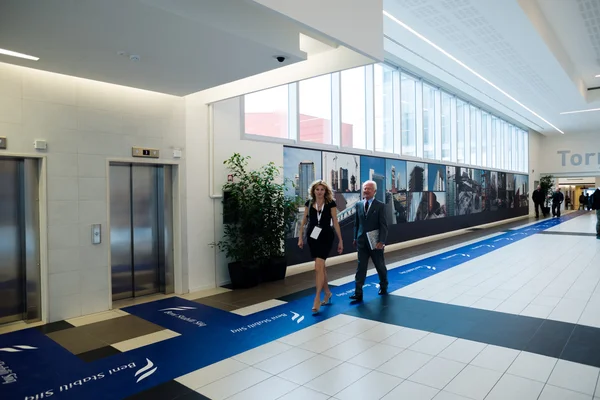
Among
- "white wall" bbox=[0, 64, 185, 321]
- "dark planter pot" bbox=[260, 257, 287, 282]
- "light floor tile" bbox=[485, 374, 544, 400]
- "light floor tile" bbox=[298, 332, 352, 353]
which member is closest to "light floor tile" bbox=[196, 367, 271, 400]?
"light floor tile" bbox=[298, 332, 352, 353]

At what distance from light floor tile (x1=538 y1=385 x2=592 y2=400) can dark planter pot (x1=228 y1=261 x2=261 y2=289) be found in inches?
177

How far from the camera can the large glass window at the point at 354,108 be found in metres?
9.90

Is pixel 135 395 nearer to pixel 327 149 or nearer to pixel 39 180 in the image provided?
pixel 39 180

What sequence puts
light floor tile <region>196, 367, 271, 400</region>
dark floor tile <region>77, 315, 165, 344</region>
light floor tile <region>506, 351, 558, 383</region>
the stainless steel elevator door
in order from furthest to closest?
the stainless steel elevator door, dark floor tile <region>77, 315, 165, 344</region>, light floor tile <region>506, 351, 558, 383</region>, light floor tile <region>196, 367, 271, 400</region>

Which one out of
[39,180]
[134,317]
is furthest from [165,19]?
[134,317]

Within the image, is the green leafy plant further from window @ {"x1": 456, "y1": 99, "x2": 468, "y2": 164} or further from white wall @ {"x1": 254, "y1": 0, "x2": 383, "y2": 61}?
window @ {"x1": 456, "y1": 99, "x2": 468, "y2": 164}

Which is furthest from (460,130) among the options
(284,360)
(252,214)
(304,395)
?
(304,395)

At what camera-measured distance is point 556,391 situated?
3.05 meters

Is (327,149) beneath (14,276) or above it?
above

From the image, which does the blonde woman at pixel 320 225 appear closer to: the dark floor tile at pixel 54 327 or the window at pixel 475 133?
the dark floor tile at pixel 54 327

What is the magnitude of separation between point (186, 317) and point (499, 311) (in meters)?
4.01

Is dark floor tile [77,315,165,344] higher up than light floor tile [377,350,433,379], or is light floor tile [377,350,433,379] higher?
light floor tile [377,350,433,379]

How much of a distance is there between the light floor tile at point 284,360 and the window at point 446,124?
12511mm

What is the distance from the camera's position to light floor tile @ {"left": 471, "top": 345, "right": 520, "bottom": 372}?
352 cm
